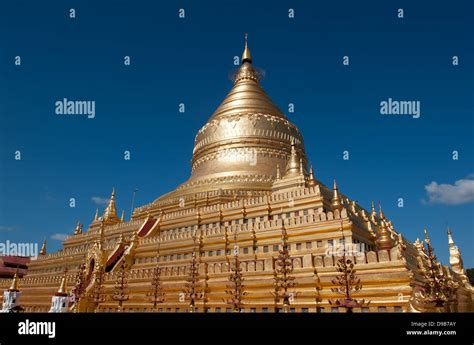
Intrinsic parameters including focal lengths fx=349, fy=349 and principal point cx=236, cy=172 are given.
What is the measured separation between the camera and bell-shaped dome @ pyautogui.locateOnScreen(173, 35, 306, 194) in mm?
43094

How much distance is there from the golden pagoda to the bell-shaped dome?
18 cm

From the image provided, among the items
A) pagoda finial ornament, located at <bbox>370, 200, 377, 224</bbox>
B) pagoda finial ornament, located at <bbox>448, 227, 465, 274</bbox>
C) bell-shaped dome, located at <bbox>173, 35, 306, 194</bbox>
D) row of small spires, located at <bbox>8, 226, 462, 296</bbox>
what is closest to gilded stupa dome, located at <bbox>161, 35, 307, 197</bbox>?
bell-shaped dome, located at <bbox>173, 35, 306, 194</bbox>

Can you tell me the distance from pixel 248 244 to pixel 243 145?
20862mm

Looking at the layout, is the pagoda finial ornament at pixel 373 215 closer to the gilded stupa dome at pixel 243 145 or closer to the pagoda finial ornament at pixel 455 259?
the gilded stupa dome at pixel 243 145

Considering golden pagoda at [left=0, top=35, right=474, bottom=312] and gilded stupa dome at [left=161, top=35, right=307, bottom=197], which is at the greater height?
gilded stupa dome at [left=161, top=35, right=307, bottom=197]

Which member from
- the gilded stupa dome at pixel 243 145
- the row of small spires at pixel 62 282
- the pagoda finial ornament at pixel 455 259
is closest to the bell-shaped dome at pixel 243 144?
the gilded stupa dome at pixel 243 145

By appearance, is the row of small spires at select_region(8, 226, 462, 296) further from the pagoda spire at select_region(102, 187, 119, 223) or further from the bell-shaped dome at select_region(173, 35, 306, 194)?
the bell-shaped dome at select_region(173, 35, 306, 194)

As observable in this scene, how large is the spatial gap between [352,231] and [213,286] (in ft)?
36.5

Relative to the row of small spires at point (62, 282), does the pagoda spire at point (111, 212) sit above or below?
above

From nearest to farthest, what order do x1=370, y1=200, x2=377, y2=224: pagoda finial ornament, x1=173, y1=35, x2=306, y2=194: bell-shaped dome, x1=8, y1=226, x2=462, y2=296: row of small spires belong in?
x1=8, y1=226, x2=462, y2=296: row of small spires < x1=370, y1=200, x2=377, y2=224: pagoda finial ornament < x1=173, y1=35, x2=306, y2=194: bell-shaped dome

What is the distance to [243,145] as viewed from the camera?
159 feet

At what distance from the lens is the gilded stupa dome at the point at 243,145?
1687 inches

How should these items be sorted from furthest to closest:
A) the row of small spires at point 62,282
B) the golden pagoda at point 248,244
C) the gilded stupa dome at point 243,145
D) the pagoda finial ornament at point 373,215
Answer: the gilded stupa dome at point 243,145, the pagoda finial ornament at point 373,215, the row of small spires at point 62,282, the golden pagoda at point 248,244

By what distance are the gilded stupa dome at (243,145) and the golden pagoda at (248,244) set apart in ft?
0.57
